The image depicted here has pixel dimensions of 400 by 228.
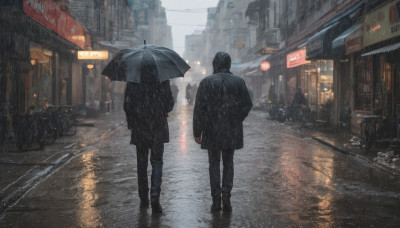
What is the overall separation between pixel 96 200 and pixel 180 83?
168839 mm

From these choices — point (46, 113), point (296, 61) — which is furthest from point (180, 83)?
point (46, 113)

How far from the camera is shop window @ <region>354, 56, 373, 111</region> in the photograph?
51.2ft

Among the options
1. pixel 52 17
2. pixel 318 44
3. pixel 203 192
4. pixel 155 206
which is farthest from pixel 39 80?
pixel 155 206

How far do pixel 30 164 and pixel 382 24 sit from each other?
9.96 m

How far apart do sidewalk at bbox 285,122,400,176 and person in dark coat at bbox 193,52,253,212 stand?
14.3 feet

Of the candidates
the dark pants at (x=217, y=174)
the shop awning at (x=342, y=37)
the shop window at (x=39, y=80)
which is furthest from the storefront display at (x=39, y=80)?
the dark pants at (x=217, y=174)

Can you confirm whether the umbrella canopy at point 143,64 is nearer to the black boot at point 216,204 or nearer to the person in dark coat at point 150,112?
the person in dark coat at point 150,112

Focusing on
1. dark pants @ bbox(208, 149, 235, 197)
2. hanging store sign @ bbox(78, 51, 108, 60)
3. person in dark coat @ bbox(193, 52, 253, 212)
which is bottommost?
dark pants @ bbox(208, 149, 235, 197)

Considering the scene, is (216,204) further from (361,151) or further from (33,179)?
(361,151)

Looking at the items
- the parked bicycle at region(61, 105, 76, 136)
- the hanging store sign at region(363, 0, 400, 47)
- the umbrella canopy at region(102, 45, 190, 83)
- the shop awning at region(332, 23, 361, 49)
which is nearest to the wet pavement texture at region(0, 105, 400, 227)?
the umbrella canopy at region(102, 45, 190, 83)

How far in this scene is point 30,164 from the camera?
9.44m

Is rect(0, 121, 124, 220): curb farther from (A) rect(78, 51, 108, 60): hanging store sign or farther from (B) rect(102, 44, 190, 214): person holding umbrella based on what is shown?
(A) rect(78, 51, 108, 60): hanging store sign

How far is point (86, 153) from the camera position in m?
11.6

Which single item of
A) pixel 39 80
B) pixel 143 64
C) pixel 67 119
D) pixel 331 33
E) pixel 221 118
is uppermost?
pixel 331 33
